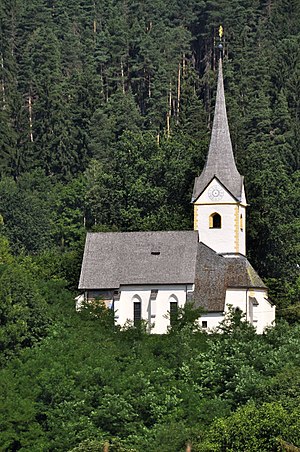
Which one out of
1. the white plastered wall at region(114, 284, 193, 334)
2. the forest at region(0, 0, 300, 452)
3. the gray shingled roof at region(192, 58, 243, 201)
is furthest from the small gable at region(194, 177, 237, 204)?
the forest at region(0, 0, 300, 452)

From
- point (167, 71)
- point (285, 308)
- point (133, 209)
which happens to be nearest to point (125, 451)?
point (285, 308)

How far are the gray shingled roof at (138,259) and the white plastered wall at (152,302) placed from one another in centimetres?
28

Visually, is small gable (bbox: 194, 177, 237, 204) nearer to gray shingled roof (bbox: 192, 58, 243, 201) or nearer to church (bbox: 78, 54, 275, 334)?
church (bbox: 78, 54, 275, 334)

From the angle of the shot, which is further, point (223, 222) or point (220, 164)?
point (220, 164)

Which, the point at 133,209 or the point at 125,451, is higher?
the point at 133,209

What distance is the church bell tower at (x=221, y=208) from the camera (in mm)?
73438

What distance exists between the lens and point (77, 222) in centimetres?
10738

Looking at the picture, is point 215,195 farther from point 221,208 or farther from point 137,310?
point 137,310

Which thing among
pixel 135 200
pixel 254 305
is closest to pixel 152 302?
pixel 254 305

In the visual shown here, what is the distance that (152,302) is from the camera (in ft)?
234

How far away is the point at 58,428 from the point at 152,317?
47.0 feet

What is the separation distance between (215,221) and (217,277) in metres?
3.51

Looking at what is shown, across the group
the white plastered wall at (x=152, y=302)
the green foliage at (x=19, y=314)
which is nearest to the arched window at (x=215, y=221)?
the white plastered wall at (x=152, y=302)

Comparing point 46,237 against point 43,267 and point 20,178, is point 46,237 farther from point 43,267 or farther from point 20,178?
point 43,267
